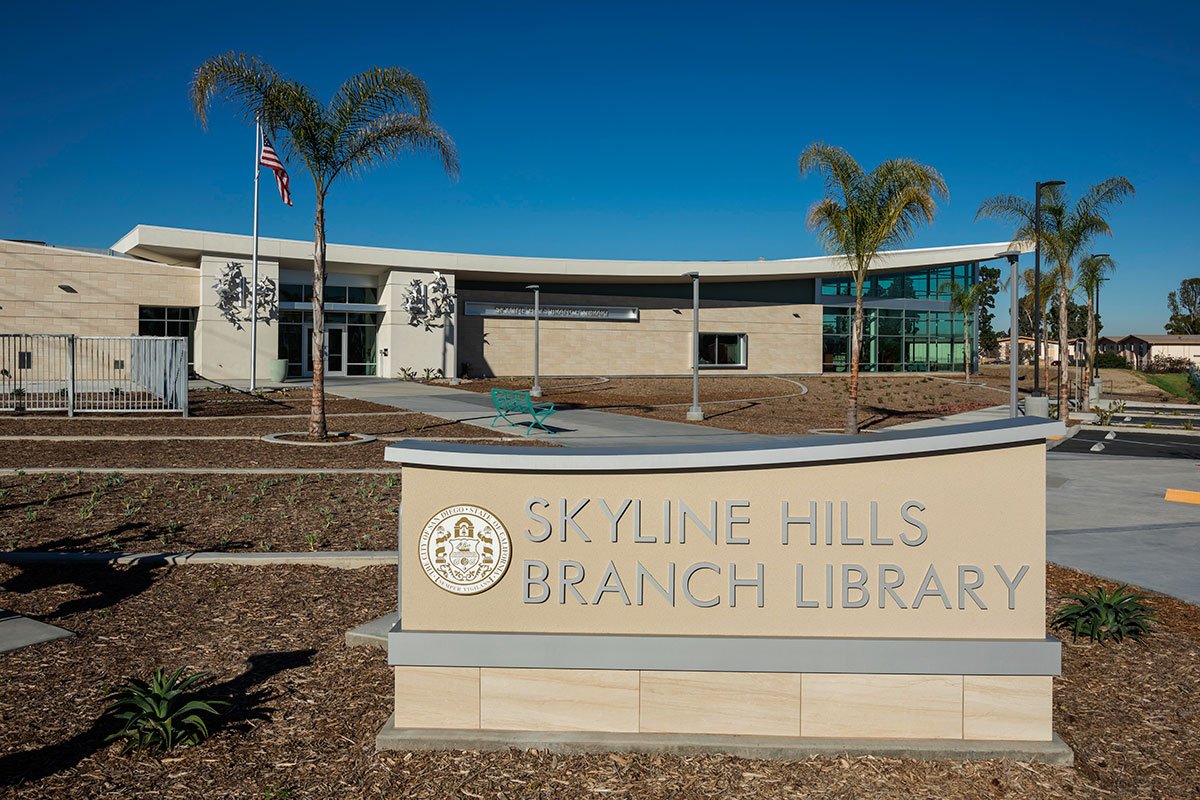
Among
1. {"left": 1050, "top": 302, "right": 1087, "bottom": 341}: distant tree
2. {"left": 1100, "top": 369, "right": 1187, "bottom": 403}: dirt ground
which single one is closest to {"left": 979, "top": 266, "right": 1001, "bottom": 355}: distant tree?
{"left": 1050, "top": 302, "right": 1087, "bottom": 341}: distant tree

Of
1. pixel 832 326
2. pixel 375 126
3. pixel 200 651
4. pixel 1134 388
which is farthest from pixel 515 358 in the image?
pixel 200 651

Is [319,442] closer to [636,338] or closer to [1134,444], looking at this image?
[1134,444]

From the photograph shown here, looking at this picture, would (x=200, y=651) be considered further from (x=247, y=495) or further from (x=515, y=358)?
(x=515, y=358)

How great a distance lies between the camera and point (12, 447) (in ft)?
43.8

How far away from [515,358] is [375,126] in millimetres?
28075

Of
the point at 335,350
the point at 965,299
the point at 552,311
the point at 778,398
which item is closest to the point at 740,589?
the point at 778,398

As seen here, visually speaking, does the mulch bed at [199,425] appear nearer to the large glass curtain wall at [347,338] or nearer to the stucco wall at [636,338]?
the large glass curtain wall at [347,338]

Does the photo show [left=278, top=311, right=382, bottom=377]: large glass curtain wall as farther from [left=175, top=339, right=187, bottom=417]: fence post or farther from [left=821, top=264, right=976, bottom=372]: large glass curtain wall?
[left=821, top=264, right=976, bottom=372]: large glass curtain wall

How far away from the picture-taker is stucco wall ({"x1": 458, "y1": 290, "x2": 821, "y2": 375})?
42312 mm

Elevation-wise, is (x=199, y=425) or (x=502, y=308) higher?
(x=502, y=308)

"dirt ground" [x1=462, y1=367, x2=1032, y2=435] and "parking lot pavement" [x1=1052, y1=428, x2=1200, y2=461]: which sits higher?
"dirt ground" [x1=462, y1=367, x2=1032, y2=435]

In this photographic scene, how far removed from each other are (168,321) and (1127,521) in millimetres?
35289

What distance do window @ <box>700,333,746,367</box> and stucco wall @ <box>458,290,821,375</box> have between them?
1.15 ft

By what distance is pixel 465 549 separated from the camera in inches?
153
